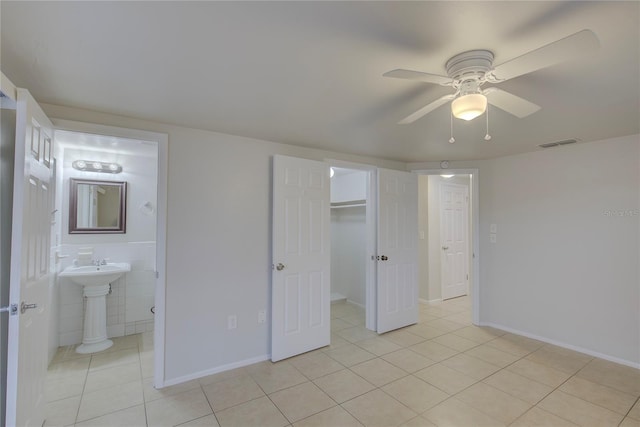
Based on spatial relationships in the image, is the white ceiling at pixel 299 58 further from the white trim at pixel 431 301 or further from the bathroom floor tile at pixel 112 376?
the white trim at pixel 431 301

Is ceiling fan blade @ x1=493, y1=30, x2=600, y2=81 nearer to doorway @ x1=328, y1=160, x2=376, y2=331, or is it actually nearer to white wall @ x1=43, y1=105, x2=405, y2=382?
white wall @ x1=43, y1=105, x2=405, y2=382

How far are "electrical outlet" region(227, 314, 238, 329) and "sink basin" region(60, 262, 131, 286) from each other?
1421mm

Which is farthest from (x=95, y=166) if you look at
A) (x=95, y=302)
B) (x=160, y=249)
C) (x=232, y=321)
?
(x=232, y=321)

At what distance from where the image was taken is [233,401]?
2.33 m

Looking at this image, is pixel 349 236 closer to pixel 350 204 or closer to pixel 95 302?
pixel 350 204

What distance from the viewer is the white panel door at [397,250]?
379cm

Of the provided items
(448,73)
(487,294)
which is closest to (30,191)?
(448,73)

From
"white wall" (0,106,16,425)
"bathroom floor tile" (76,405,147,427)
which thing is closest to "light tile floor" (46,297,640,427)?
"bathroom floor tile" (76,405,147,427)

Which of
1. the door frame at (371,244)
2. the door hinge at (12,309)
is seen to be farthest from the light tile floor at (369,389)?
the door hinge at (12,309)

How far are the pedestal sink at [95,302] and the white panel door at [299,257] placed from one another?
1813 millimetres

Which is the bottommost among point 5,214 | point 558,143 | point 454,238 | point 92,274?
point 92,274

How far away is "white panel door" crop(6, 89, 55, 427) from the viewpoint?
154cm

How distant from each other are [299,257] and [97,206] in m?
2.61

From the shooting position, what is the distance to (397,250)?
3.96 metres
